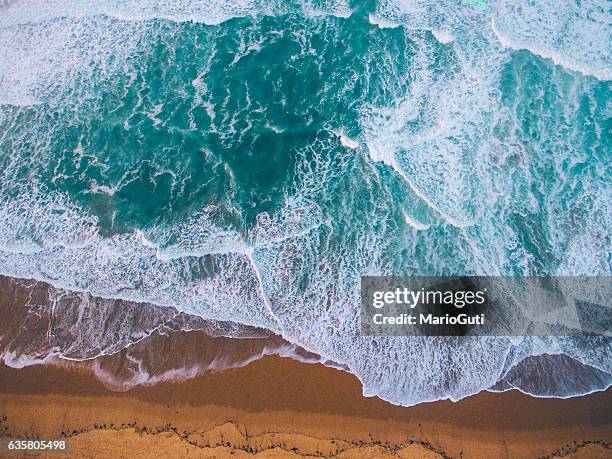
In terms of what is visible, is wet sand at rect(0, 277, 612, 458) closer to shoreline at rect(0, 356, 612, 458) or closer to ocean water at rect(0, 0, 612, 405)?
shoreline at rect(0, 356, 612, 458)

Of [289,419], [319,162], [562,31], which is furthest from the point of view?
[562,31]

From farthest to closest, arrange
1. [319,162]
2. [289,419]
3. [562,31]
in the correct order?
[562,31] → [319,162] → [289,419]

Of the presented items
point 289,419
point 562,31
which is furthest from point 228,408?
point 562,31

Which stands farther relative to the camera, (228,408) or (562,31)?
(562,31)

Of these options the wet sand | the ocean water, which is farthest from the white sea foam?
the wet sand

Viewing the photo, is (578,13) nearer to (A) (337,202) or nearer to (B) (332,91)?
(B) (332,91)

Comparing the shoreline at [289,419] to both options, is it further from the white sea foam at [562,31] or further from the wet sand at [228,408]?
the white sea foam at [562,31]

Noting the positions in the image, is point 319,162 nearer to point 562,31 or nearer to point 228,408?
point 228,408

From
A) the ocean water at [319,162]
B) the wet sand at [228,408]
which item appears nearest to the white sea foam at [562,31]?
the ocean water at [319,162]

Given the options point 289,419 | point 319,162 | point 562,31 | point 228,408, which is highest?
point 562,31
